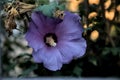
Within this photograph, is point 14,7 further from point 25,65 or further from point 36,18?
point 25,65

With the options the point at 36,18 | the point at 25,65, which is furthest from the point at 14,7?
the point at 25,65

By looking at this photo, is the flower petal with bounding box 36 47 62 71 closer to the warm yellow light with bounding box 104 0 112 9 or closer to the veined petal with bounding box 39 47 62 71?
the veined petal with bounding box 39 47 62 71

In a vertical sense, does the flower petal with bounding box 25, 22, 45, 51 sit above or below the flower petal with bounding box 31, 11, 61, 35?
below

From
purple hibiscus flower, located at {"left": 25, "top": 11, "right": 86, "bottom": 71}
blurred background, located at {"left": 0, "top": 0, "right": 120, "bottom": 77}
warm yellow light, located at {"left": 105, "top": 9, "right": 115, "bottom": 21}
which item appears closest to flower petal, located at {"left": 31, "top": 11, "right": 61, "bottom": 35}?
purple hibiscus flower, located at {"left": 25, "top": 11, "right": 86, "bottom": 71}

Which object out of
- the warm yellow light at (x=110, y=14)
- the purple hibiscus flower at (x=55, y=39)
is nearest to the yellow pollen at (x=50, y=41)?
the purple hibiscus flower at (x=55, y=39)

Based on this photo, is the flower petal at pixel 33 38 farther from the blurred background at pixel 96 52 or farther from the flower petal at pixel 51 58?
the blurred background at pixel 96 52

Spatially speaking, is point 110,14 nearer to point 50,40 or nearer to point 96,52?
point 96,52

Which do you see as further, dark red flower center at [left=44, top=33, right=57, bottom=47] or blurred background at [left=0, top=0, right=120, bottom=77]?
blurred background at [left=0, top=0, right=120, bottom=77]
